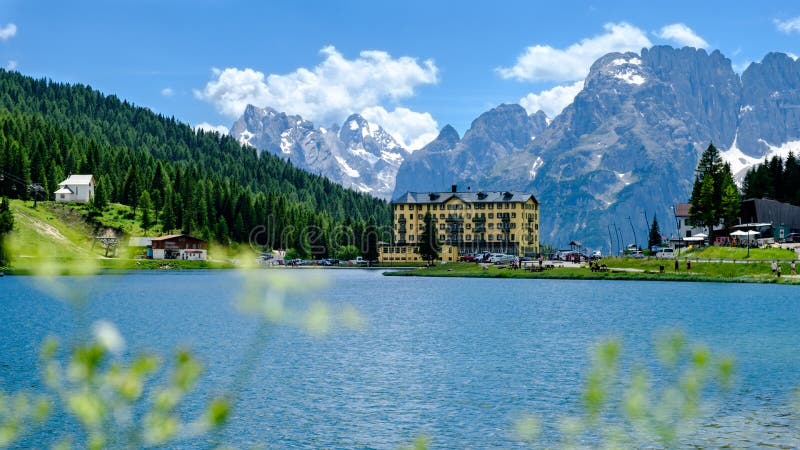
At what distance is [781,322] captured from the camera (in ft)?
238

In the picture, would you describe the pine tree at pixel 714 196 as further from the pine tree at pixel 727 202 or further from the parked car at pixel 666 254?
the parked car at pixel 666 254

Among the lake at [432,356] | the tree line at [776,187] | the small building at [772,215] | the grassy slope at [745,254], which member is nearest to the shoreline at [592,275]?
the grassy slope at [745,254]

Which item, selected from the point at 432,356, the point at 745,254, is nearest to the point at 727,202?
the point at 745,254

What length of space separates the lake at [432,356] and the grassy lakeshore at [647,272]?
13226 mm

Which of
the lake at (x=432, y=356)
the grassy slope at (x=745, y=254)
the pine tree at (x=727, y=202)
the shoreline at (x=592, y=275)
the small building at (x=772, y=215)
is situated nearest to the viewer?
the lake at (x=432, y=356)

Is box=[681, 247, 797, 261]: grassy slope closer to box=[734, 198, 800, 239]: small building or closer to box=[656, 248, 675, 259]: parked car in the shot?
box=[656, 248, 675, 259]: parked car

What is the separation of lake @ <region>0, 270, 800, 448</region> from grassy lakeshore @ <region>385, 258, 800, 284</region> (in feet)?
43.4

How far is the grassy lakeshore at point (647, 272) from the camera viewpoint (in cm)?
12275

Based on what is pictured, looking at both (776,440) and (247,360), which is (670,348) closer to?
(247,360)

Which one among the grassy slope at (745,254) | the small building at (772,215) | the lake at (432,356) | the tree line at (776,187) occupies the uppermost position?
the tree line at (776,187)

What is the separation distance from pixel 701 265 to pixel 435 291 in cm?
4753

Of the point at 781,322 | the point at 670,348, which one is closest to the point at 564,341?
the point at 781,322

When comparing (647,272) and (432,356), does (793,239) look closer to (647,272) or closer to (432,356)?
(647,272)

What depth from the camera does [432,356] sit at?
5347 centimetres
